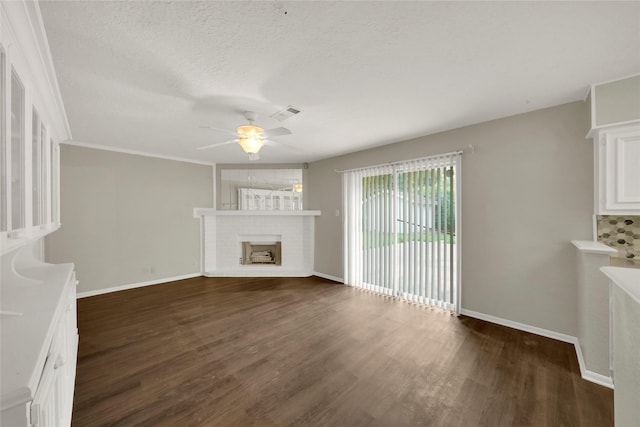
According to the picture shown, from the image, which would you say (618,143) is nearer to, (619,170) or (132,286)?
(619,170)

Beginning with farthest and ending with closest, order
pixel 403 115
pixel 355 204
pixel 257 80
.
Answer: pixel 355 204
pixel 403 115
pixel 257 80

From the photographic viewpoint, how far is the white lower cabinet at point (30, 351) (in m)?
0.65

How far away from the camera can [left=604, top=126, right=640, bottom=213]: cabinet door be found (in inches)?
81.3

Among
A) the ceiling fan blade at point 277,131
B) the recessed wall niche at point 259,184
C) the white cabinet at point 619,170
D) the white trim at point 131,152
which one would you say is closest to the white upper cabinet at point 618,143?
the white cabinet at point 619,170

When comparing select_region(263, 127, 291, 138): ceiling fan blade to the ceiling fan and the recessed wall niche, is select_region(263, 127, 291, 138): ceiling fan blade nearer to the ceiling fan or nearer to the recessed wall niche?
the ceiling fan

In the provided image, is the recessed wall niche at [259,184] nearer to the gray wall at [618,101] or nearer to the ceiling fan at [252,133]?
the ceiling fan at [252,133]

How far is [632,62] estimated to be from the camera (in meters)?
1.89

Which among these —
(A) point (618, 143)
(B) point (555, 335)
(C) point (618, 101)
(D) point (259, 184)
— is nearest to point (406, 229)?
(B) point (555, 335)

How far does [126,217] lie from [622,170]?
6552 millimetres

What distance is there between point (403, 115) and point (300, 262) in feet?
12.2

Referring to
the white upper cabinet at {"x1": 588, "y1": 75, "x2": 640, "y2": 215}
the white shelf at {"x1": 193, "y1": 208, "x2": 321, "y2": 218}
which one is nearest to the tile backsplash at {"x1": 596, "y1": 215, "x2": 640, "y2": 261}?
the white upper cabinet at {"x1": 588, "y1": 75, "x2": 640, "y2": 215}

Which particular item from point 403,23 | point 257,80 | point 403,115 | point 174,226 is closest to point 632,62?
point 403,115

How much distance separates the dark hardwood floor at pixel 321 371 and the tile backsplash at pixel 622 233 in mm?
1086

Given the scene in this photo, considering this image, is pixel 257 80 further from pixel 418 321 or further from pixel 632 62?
pixel 418 321
